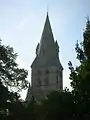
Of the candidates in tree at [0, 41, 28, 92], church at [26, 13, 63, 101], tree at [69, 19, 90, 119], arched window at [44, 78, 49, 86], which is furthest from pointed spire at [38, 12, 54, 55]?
tree at [69, 19, 90, 119]

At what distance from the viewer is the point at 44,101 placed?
1070 inches

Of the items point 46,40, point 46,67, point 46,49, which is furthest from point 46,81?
point 46,40

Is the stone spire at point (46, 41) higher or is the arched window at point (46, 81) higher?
the stone spire at point (46, 41)

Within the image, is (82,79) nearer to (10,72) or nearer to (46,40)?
(10,72)

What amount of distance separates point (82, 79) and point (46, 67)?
51178mm

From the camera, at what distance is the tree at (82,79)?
23.9 m

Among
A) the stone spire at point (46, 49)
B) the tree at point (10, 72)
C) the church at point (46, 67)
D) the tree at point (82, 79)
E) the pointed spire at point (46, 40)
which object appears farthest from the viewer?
the pointed spire at point (46, 40)

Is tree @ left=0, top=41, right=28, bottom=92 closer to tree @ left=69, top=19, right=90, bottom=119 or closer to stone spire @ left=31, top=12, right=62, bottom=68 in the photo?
tree @ left=69, top=19, right=90, bottom=119

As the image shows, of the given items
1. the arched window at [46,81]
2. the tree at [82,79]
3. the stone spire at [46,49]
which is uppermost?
the stone spire at [46,49]

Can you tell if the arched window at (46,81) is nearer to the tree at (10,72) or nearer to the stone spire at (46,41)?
the stone spire at (46,41)

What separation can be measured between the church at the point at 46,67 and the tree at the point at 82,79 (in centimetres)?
4787

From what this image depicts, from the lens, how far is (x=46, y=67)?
75250mm

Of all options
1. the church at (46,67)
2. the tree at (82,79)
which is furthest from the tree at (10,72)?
the church at (46,67)

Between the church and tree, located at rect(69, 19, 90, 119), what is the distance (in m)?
47.9
